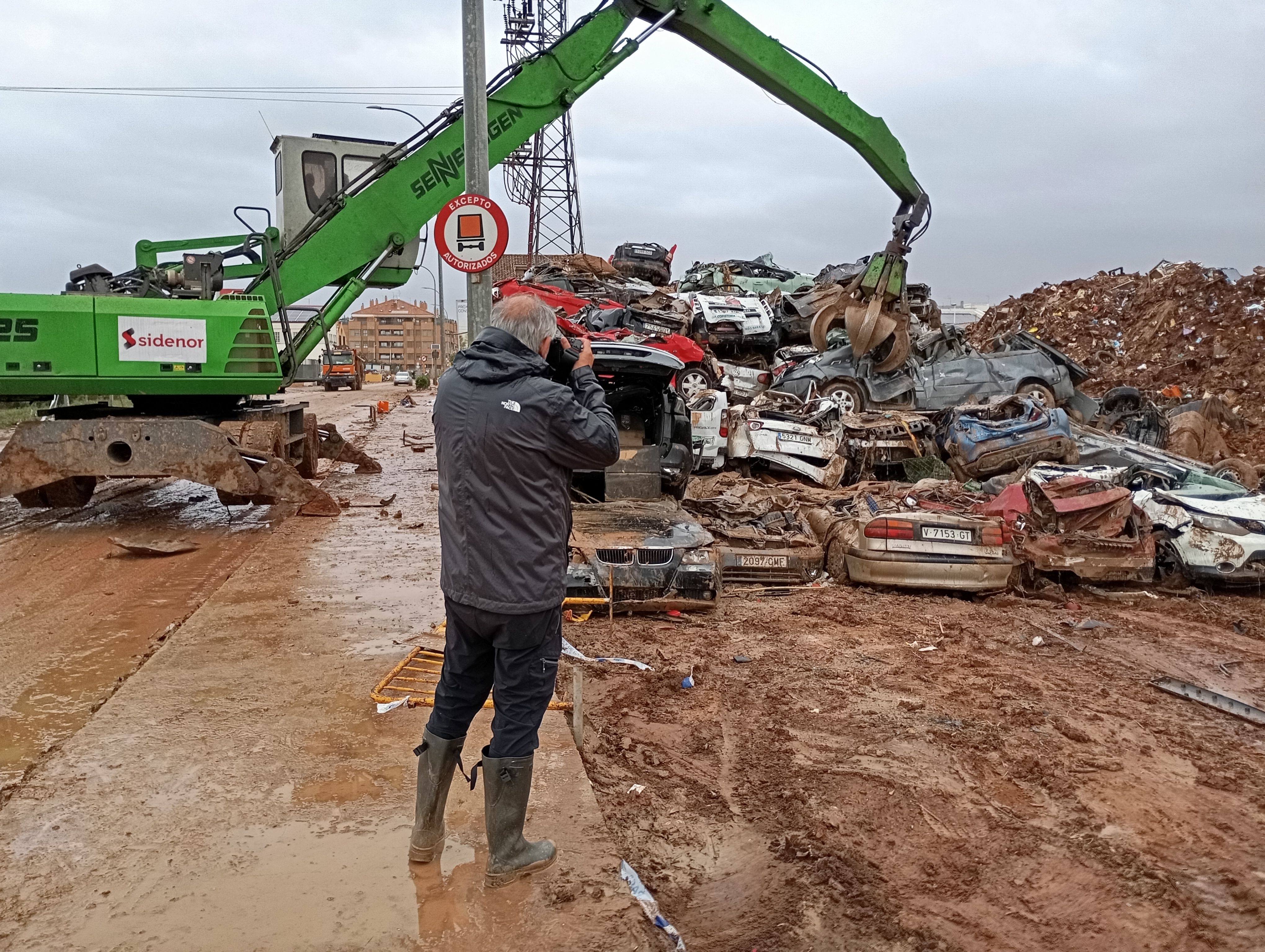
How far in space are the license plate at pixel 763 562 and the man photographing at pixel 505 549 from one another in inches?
189

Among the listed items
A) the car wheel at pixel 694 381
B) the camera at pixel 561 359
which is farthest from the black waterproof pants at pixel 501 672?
the car wheel at pixel 694 381

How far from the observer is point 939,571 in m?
7.79

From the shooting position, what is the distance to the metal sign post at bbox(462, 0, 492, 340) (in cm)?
802

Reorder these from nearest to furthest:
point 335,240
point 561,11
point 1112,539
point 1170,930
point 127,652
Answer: point 1170,930, point 127,652, point 1112,539, point 335,240, point 561,11

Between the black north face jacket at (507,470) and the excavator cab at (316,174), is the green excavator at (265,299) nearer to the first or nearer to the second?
the excavator cab at (316,174)

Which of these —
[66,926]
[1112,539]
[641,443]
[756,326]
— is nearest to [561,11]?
[756,326]

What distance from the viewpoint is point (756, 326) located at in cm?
1989

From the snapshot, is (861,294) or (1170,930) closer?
(1170,930)

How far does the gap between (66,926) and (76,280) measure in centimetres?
876

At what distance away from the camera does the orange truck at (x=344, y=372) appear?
42656mm

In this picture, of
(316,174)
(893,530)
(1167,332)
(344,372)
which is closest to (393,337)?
(344,372)

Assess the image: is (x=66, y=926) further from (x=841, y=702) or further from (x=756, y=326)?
(x=756, y=326)

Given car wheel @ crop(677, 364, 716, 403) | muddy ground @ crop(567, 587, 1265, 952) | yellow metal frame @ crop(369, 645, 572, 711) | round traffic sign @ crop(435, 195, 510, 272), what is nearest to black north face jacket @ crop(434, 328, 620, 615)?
muddy ground @ crop(567, 587, 1265, 952)

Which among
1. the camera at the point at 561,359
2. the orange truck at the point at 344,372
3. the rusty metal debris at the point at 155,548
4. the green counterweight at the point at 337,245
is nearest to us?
the camera at the point at 561,359
